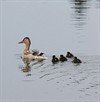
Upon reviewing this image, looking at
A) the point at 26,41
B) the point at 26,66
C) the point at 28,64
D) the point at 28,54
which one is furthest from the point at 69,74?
the point at 26,41

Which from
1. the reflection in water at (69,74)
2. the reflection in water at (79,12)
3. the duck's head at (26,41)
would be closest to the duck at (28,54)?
the duck's head at (26,41)

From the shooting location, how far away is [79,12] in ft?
67.7

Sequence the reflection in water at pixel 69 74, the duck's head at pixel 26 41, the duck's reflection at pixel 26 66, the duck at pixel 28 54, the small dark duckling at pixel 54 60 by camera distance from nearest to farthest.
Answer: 1. the reflection in water at pixel 69 74
2. the duck's reflection at pixel 26 66
3. the small dark duckling at pixel 54 60
4. the duck at pixel 28 54
5. the duck's head at pixel 26 41

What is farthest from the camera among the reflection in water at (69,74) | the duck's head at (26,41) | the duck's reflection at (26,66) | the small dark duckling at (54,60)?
the duck's head at (26,41)

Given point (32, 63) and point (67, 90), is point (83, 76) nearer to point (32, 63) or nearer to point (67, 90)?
point (67, 90)

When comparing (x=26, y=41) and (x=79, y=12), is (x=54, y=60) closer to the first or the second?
(x=26, y=41)

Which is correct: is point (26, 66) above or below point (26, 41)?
below

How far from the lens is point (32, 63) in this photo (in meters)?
14.3

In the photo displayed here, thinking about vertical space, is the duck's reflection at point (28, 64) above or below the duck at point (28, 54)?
below

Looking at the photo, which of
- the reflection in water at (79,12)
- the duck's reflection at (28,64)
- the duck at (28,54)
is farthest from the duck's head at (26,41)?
the reflection in water at (79,12)

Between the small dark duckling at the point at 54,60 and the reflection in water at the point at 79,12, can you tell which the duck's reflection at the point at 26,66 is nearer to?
the small dark duckling at the point at 54,60

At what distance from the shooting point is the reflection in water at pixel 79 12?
18227mm

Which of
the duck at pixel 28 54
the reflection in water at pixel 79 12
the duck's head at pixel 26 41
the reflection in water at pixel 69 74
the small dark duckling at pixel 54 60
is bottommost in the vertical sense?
the reflection in water at pixel 69 74

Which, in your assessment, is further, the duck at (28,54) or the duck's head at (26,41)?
the duck's head at (26,41)
